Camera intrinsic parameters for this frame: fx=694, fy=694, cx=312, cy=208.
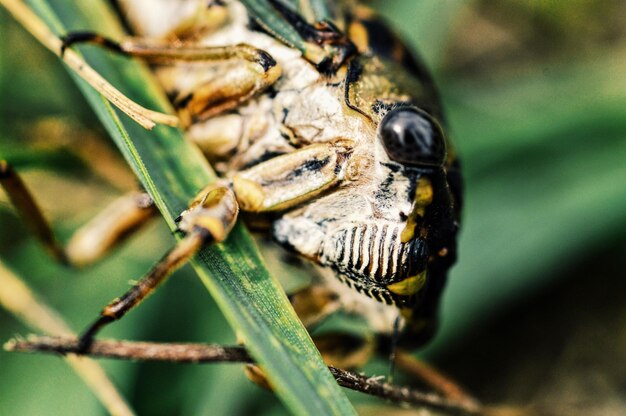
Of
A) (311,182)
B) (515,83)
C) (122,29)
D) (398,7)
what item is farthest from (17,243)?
(515,83)

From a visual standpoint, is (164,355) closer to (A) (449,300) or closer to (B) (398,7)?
(A) (449,300)

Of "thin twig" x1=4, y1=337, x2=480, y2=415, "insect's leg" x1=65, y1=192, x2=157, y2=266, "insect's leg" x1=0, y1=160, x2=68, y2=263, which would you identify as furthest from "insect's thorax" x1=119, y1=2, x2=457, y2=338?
"insect's leg" x1=0, y1=160, x2=68, y2=263

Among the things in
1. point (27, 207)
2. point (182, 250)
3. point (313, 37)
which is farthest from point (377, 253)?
point (27, 207)

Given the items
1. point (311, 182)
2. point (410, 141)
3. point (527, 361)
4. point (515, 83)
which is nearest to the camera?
point (410, 141)

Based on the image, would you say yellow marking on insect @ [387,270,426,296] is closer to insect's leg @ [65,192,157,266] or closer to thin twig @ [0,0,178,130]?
thin twig @ [0,0,178,130]

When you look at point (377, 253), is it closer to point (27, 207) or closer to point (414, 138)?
point (414, 138)

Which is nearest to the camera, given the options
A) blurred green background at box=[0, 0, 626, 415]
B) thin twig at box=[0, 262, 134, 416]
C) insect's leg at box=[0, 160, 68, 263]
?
insect's leg at box=[0, 160, 68, 263]

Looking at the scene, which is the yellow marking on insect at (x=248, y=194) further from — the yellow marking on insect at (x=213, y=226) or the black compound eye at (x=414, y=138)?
the black compound eye at (x=414, y=138)
